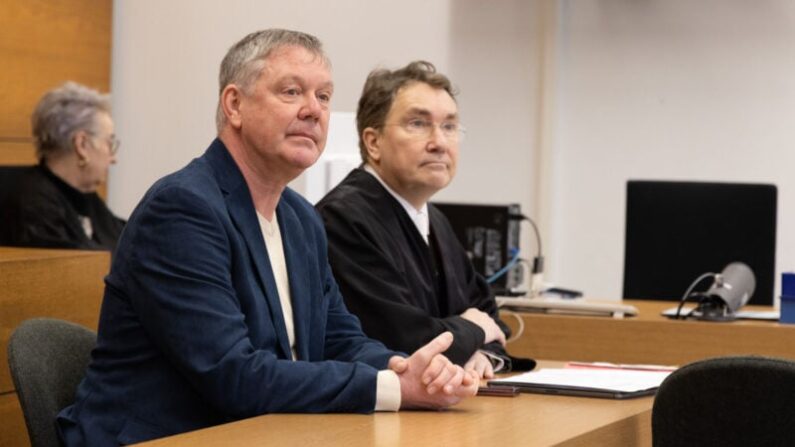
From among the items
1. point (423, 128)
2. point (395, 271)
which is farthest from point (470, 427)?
point (423, 128)

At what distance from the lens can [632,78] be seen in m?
6.23

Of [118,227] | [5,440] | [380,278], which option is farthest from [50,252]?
[118,227]

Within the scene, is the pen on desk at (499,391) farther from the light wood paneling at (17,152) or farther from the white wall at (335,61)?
the light wood paneling at (17,152)

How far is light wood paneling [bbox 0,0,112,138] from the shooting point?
242 inches

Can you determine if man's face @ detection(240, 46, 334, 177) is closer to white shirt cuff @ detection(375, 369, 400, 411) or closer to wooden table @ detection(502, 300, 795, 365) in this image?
white shirt cuff @ detection(375, 369, 400, 411)

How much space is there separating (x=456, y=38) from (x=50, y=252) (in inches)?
139

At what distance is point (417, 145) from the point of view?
349 centimetres

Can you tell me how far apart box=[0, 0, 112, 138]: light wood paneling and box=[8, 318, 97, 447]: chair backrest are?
12.4 ft

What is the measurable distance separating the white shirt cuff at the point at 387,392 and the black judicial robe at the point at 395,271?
0.79 meters

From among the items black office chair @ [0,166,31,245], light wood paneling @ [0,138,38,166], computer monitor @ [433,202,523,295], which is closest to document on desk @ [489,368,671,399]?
computer monitor @ [433,202,523,295]

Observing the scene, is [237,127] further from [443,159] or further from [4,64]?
[4,64]

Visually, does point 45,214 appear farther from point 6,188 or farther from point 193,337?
point 193,337

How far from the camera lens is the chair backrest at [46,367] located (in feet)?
7.63

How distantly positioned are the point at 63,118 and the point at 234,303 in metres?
3.21
